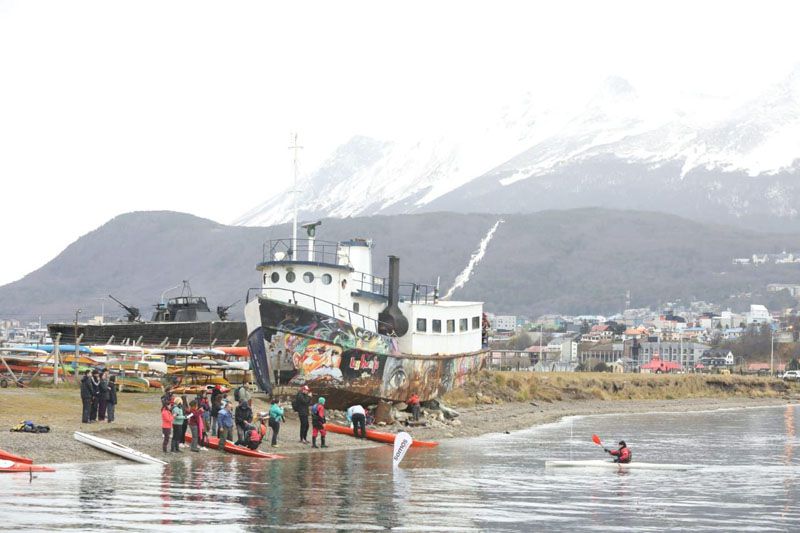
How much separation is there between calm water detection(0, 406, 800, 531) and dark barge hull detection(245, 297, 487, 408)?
8.35 metres

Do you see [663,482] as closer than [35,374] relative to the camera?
Yes

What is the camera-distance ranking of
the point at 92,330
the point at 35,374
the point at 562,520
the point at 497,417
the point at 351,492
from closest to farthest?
the point at 562,520
the point at 351,492
the point at 35,374
the point at 497,417
the point at 92,330

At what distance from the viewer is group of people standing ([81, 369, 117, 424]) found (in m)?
46.0

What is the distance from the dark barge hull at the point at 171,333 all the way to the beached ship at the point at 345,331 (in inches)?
1087

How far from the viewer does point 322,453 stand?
48.2m

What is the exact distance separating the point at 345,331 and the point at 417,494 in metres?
24.8

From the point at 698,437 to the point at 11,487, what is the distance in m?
41.3

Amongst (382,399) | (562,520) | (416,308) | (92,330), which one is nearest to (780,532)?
(562,520)

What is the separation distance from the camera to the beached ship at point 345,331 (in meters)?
59.3

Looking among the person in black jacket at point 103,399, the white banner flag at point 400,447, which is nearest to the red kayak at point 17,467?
the person in black jacket at point 103,399

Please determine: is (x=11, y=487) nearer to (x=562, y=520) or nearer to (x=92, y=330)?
(x=562, y=520)

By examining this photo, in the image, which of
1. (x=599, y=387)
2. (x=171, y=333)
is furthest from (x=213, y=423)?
(x=599, y=387)

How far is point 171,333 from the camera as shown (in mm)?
97688

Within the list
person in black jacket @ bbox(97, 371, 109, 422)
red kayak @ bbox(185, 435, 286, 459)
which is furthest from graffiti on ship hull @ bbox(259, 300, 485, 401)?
red kayak @ bbox(185, 435, 286, 459)
